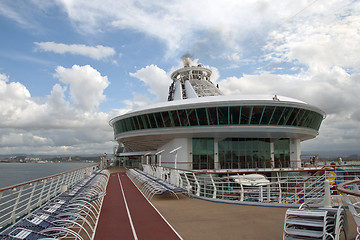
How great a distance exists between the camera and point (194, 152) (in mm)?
23734

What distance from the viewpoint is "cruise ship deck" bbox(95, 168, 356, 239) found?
18.2ft

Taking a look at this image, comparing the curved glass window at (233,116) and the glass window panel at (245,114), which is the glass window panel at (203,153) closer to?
the curved glass window at (233,116)

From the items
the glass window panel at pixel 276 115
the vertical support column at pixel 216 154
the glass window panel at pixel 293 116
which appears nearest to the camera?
the glass window panel at pixel 276 115

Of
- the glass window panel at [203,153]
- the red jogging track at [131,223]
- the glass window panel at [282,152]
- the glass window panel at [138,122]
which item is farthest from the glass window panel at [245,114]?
the red jogging track at [131,223]

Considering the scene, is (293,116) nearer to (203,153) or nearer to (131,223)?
(203,153)

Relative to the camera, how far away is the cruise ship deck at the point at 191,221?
5.55m

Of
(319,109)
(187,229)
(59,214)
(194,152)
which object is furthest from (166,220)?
(319,109)

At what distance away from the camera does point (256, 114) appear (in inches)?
834

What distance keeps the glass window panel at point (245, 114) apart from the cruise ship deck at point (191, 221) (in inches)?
502

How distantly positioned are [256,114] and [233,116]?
5.76 ft

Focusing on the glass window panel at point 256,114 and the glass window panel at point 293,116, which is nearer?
the glass window panel at point 256,114

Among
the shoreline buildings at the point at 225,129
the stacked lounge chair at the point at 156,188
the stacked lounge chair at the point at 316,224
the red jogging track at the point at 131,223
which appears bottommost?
the red jogging track at the point at 131,223

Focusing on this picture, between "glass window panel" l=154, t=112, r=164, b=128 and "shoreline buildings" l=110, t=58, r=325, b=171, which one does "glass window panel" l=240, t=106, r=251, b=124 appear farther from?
"glass window panel" l=154, t=112, r=164, b=128

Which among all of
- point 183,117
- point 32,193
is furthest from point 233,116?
point 32,193
